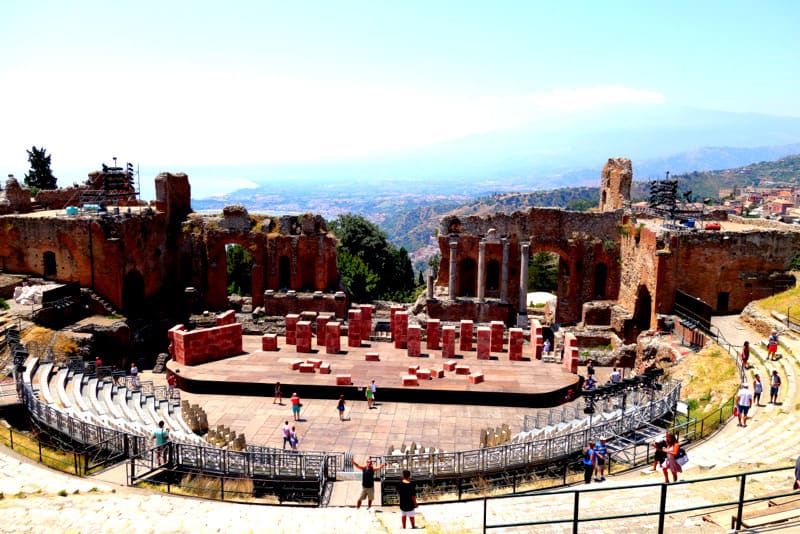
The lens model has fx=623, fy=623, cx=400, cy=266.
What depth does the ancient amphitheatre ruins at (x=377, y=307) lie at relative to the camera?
25.2 m

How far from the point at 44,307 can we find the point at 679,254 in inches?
1235

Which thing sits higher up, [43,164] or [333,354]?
[43,164]

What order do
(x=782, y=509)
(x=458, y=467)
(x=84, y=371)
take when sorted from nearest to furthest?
(x=782, y=509) < (x=458, y=467) < (x=84, y=371)

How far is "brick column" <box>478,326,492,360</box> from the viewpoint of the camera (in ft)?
97.7

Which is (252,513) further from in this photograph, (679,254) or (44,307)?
(679,254)

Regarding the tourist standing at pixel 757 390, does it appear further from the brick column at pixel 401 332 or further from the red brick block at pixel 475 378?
the brick column at pixel 401 332

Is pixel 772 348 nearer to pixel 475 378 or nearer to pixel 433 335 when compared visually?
pixel 475 378

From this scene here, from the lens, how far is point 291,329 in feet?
105

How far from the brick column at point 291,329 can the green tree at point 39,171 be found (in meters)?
38.7

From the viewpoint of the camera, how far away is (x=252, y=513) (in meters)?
14.5

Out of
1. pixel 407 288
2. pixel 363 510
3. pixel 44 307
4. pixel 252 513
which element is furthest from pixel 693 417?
pixel 407 288

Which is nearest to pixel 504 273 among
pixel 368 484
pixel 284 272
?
pixel 284 272

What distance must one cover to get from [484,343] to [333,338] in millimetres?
7317

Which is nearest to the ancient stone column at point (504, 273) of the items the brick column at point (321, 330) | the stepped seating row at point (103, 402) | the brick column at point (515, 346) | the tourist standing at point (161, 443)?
the brick column at point (515, 346)
